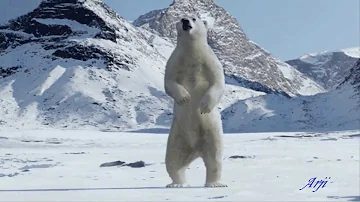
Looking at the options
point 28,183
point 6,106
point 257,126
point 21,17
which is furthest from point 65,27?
point 28,183

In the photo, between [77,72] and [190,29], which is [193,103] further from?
[77,72]

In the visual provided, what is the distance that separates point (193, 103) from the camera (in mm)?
7438

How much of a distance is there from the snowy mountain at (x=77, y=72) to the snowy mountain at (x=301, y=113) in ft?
41.8

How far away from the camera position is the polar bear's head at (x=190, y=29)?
7.73m

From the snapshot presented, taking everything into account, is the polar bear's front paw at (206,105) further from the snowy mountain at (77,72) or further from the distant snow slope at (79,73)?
the snowy mountain at (77,72)

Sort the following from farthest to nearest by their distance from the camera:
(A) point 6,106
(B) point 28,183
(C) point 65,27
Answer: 1. (C) point 65,27
2. (A) point 6,106
3. (B) point 28,183

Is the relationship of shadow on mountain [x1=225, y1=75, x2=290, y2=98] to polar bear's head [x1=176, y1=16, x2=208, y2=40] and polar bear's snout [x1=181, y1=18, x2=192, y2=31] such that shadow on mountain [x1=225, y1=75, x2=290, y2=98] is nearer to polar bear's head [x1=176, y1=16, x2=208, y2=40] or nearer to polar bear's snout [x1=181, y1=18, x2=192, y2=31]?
polar bear's head [x1=176, y1=16, x2=208, y2=40]

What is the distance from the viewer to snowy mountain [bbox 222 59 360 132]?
74812mm

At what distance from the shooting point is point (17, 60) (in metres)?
93.0

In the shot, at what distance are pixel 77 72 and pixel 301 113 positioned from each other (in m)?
38.6

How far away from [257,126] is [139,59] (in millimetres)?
32222

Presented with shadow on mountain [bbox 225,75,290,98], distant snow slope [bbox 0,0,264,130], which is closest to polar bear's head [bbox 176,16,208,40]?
distant snow slope [bbox 0,0,264,130]

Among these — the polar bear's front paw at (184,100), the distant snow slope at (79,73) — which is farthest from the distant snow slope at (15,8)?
the polar bear's front paw at (184,100)

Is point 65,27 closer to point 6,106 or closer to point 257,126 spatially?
point 6,106
